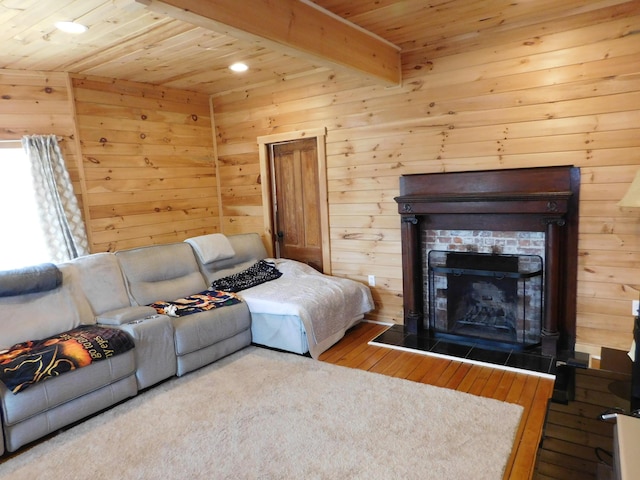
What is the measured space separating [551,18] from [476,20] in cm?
52

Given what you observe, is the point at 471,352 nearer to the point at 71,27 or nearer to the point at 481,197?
the point at 481,197

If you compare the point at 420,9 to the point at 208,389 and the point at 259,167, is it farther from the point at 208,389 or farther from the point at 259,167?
the point at 208,389

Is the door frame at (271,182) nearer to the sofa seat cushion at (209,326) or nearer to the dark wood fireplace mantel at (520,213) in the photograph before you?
the dark wood fireplace mantel at (520,213)

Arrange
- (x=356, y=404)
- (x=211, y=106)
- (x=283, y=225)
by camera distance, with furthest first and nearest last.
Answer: (x=211, y=106) < (x=283, y=225) < (x=356, y=404)

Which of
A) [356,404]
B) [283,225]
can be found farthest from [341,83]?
[356,404]

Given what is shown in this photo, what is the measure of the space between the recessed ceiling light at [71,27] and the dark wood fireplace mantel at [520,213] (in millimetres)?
2653

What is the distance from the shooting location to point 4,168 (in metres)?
3.59

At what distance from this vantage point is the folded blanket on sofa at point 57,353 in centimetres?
239

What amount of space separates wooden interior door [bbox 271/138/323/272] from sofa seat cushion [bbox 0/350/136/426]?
2210 mm

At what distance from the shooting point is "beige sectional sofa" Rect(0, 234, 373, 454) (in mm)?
2506

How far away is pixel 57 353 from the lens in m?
2.58

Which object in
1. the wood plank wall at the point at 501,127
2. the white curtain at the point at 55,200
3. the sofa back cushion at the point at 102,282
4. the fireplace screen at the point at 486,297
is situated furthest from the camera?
the white curtain at the point at 55,200

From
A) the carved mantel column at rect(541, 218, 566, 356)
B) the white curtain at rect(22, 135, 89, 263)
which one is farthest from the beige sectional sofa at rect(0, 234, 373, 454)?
the carved mantel column at rect(541, 218, 566, 356)

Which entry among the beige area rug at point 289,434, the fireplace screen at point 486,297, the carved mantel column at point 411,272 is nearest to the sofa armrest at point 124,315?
the beige area rug at point 289,434
